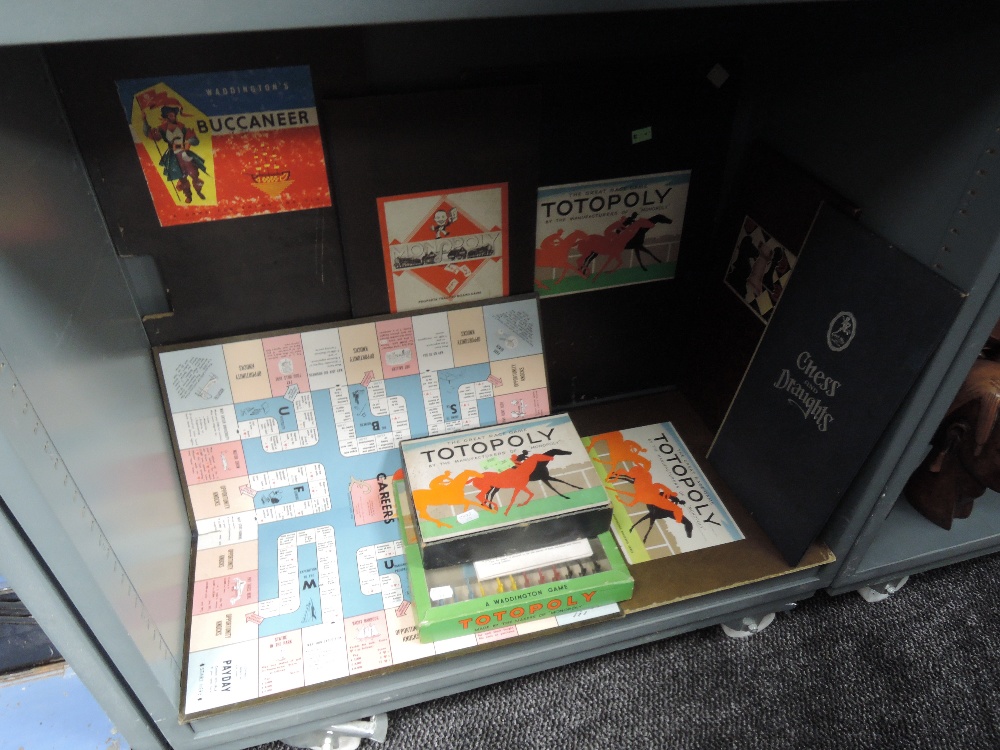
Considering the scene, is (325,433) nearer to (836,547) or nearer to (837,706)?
(836,547)

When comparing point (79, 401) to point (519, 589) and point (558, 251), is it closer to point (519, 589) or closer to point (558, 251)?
point (519, 589)

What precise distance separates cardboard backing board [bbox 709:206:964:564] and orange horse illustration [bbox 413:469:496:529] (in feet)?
1.56

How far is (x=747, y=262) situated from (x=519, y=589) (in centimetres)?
66

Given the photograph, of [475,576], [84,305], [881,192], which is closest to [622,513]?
[475,576]

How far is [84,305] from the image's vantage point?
0.81 m

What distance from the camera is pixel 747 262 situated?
1179 mm

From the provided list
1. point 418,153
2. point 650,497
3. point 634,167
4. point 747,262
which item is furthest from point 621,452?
point 418,153

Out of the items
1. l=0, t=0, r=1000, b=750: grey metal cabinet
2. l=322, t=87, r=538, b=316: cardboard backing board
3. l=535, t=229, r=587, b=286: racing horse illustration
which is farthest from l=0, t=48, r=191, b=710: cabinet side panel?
l=535, t=229, r=587, b=286: racing horse illustration

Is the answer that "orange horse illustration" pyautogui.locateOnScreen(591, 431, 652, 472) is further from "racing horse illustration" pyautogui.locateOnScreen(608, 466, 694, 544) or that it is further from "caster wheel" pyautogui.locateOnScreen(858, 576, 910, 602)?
"caster wheel" pyautogui.locateOnScreen(858, 576, 910, 602)

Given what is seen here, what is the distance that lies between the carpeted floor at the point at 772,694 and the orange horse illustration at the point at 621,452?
1.07 feet

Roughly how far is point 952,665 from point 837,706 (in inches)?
9.7

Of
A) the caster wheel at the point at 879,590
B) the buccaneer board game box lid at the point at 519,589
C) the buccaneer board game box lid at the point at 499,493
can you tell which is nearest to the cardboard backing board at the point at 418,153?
the buccaneer board game box lid at the point at 499,493

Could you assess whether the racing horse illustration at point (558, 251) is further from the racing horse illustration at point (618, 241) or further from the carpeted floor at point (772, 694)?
the carpeted floor at point (772, 694)

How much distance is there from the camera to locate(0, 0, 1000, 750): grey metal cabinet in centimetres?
63
